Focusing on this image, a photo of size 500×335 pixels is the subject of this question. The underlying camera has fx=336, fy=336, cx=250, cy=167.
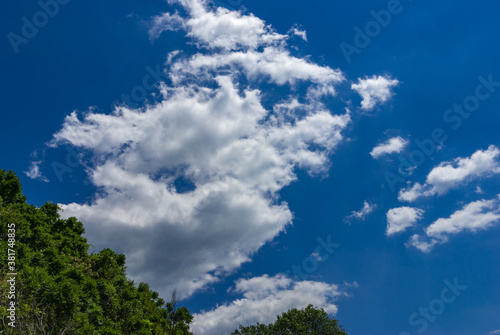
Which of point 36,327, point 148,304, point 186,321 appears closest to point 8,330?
point 36,327

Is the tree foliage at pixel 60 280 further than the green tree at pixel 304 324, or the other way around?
the green tree at pixel 304 324

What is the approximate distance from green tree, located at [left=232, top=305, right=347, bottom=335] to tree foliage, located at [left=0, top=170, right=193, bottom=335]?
2804cm

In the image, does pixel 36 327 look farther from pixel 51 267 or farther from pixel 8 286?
pixel 51 267

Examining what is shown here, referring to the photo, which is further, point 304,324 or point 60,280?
point 304,324

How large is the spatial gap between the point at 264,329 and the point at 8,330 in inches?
2132

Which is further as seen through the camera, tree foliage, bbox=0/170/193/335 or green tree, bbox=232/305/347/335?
green tree, bbox=232/305/347/335

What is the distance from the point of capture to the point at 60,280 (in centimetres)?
2267

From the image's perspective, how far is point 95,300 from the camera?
25.8 m

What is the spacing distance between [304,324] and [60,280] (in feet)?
161

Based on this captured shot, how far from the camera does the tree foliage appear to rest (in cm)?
2022

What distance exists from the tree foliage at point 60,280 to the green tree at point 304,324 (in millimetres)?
28044

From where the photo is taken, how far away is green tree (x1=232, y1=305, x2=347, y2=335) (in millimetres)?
59469

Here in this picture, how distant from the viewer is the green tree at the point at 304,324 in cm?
5947

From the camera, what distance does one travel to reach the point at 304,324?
60.8 metres
